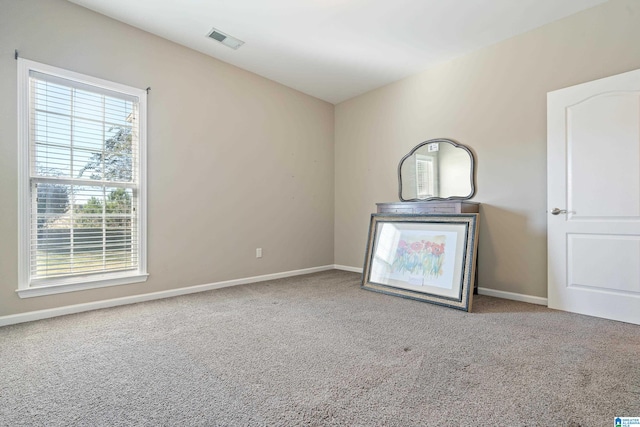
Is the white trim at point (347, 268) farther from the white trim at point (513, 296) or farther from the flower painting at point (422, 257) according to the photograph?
the white trim at point (513, 296)

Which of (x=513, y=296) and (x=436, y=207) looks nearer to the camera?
(x=513, y=296)

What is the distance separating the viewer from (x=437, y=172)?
3.78m

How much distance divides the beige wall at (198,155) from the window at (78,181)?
0.09m

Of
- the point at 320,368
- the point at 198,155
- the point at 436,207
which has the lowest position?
the point at 320,368

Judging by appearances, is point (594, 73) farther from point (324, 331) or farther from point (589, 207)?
point (324, 331)

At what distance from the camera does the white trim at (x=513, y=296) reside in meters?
3.01

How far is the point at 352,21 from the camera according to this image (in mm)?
2936

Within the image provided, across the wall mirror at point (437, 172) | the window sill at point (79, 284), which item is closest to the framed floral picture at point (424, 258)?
the wall mirror at point (437, 172)

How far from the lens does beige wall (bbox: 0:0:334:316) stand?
2.51 m

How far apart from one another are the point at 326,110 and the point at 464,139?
2.28 metres

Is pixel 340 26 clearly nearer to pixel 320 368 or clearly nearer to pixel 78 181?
pixel 78 181

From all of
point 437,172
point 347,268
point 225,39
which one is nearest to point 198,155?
point 225,39

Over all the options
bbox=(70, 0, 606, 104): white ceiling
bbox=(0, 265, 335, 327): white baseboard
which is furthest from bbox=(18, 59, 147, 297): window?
bbox=(70, 0, 606, 104): white ceiling

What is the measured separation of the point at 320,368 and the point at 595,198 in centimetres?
275
